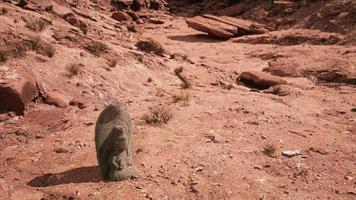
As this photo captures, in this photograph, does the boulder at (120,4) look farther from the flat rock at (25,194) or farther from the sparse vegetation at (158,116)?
the flat rock at (25,194)

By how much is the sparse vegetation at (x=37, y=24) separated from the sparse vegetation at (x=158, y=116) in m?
4.87

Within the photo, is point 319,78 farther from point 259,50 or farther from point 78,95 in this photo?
point 78,95

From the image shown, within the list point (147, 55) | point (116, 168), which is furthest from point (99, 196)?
point (147, 55)

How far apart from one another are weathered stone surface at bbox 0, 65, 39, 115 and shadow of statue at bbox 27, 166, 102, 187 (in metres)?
2.15

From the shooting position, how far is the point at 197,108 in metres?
9.34

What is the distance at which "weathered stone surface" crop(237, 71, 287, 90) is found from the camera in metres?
12.0

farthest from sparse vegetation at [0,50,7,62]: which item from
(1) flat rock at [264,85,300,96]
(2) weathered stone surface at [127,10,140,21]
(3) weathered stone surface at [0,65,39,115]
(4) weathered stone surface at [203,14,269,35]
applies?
(2) weathered stone surface at [127,10,140,21]

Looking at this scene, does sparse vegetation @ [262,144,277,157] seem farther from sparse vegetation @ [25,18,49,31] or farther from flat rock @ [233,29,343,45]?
flat rock @ [233,29,343,45]

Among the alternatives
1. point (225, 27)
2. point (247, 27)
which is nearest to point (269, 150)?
point (225, 27)

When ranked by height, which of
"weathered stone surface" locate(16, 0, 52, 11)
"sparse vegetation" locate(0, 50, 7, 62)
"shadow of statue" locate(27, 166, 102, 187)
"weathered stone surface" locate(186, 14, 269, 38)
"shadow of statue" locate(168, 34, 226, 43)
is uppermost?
"weathered stone surface" locate(16, 0, 52, 11)

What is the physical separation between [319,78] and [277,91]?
7.05 ft

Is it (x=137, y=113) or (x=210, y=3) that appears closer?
(x=137, y=113)

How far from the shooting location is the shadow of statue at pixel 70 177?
19.7ft

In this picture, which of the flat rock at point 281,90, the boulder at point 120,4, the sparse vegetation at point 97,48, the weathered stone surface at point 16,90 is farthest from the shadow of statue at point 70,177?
the boulder at point 120,4
